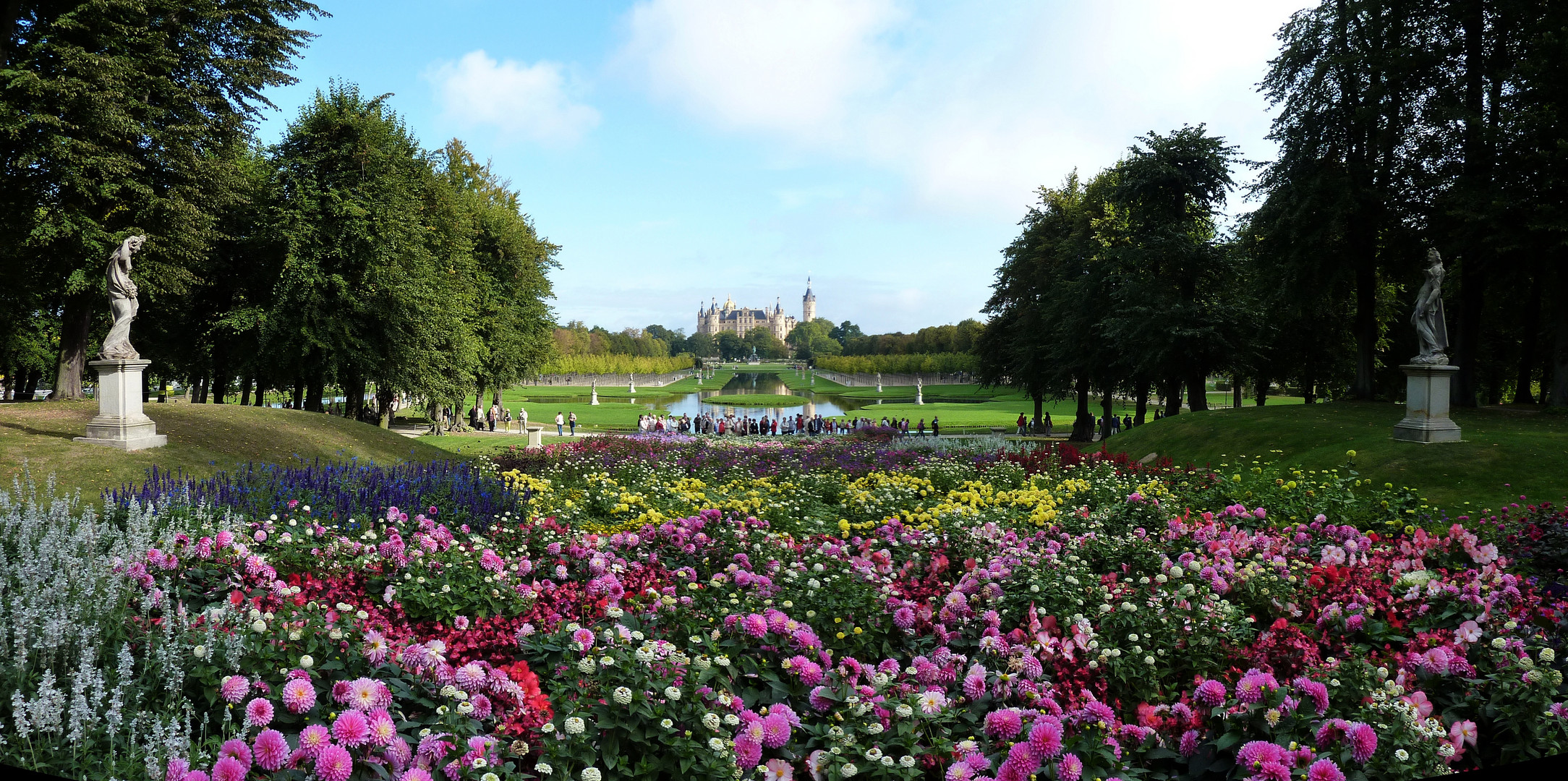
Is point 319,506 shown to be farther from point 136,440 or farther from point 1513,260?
point 1513,260

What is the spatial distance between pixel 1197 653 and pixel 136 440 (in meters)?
16.4

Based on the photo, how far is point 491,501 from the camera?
9.05 metres

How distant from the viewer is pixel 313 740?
9.40 feet

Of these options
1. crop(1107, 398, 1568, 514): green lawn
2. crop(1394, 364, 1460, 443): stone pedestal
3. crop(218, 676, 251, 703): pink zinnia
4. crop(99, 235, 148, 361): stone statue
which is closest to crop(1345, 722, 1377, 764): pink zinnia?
crop(218, 676, 251, 703): pink zinnia

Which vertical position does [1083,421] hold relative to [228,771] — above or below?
below

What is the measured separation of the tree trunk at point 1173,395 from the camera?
2695 centimetres

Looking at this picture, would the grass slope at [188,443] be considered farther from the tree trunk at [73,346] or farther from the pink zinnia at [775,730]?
the pink zinnia at [775,730]

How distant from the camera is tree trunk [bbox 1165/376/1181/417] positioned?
1061 inches

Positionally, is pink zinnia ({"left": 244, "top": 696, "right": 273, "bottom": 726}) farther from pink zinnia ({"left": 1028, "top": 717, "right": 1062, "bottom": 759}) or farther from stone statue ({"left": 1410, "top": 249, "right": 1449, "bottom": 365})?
stone statue ({"left": 1410, "top": 249, "right": 1449, "bottom": 365})

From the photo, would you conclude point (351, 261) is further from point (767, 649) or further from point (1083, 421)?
point (1083, 421)

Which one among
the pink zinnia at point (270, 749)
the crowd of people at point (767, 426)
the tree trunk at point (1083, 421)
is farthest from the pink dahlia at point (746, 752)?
the tree trunk at point (1083, 421)

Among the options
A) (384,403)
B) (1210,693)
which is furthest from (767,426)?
(1210,693)

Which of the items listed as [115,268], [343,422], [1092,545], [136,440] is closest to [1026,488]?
[1092,545]

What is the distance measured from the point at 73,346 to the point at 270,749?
24.8 m
